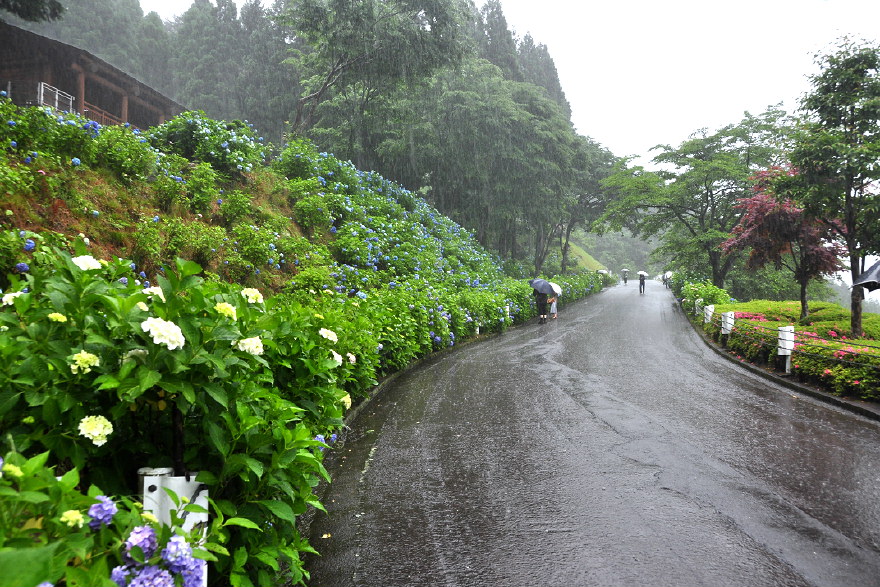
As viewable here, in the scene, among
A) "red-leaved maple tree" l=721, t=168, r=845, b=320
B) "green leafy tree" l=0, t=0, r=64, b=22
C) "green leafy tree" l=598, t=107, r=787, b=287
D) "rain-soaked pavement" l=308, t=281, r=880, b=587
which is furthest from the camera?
"green leafy tree" l=598, t=107, r=787, b=287

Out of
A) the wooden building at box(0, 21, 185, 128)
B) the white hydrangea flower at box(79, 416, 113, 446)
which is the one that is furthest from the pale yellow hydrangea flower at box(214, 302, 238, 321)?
the wooden building at box(0, 21, 185, 128)

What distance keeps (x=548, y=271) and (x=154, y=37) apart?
123 ft

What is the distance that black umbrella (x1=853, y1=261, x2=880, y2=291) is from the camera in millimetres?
9617

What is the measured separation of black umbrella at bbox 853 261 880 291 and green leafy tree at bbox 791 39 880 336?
72cm

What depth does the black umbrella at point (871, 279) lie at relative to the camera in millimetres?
9617

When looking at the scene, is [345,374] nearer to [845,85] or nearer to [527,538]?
[527,538]

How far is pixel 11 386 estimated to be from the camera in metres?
1.85

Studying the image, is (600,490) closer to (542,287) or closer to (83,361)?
(83,361)

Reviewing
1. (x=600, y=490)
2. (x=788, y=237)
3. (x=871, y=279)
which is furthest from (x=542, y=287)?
(x=600, y=490)

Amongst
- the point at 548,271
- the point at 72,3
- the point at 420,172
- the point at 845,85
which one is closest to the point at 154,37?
the point at 72,3

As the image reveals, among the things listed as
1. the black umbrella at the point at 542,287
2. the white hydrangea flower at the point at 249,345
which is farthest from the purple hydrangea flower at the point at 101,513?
the black umbrella at the point at 542,287

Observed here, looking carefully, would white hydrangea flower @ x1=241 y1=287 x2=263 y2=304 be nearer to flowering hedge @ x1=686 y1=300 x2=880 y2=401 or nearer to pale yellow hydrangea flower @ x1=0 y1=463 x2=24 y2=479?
pale yellow hydrangea flower @ x1=0 y1=463 x2=24 y2=479

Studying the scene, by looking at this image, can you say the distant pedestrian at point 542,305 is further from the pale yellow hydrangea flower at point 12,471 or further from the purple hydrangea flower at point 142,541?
the pale yellow hydrangea flower at point 12,471

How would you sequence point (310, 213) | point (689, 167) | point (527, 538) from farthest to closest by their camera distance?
point (689, 167) < point (310, 213) < point (527, 538)
